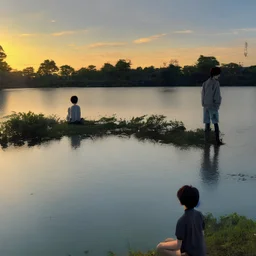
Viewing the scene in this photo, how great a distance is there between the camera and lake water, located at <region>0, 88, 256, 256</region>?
313 cm

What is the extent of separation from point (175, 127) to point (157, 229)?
5.16 m

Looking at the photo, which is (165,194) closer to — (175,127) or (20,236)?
(20,236)

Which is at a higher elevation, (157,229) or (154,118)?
(154,118)

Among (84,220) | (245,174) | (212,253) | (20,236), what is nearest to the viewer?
(212,253)

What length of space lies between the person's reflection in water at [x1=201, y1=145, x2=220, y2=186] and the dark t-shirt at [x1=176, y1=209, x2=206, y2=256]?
2.30m

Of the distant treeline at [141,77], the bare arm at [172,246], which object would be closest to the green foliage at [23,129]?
the bare arm at [172,246]

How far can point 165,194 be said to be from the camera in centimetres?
416

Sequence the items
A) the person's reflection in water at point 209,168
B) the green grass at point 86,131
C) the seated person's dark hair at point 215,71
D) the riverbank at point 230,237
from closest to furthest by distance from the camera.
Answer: the riverbank at point 230,237
the person's reflection in water at point 209,168
the seated person's dark hair at point 215,71
the green grass at point 86,131

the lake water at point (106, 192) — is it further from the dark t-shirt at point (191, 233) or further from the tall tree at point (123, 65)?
the tall tree at point (123, 65)

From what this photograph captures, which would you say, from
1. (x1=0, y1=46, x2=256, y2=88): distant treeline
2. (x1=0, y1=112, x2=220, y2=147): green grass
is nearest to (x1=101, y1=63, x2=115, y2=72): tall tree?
(x1=0, y1=46, x2=256, y2=88): distant treeline

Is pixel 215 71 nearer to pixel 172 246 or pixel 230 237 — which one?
pixel 230 237

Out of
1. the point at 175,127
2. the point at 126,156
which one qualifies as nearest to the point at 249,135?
the point at 175,127

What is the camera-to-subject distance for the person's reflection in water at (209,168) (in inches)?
186

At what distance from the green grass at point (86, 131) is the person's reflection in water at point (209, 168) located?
102cm
